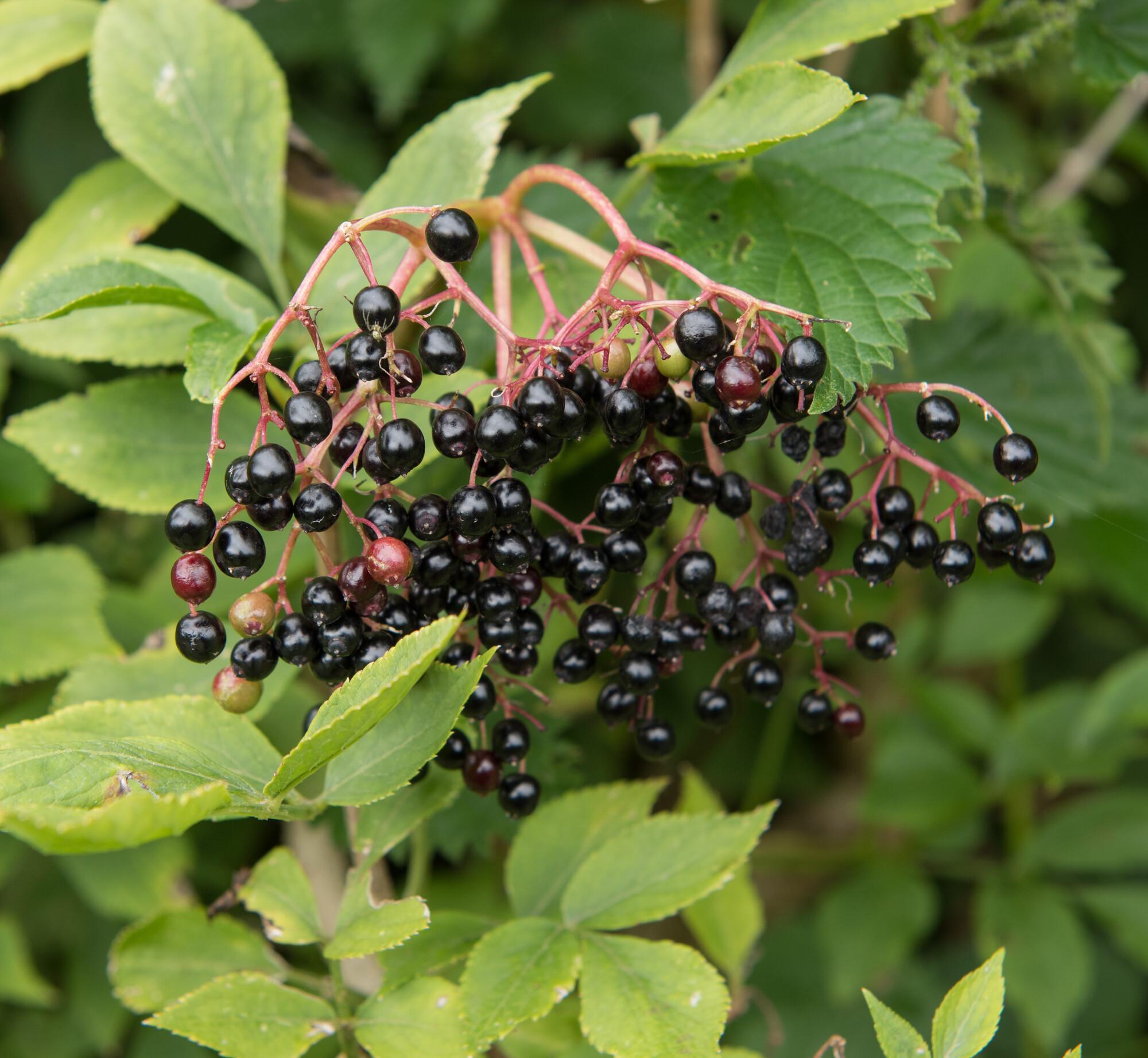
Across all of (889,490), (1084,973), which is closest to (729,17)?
(889,490)

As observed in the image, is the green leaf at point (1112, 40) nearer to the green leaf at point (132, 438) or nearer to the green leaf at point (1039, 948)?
the green leaf at point (132, 438)

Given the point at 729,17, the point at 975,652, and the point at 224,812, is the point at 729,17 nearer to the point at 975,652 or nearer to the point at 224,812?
the point at 975,652

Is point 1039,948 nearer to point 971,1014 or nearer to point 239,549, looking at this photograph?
point 971,1014

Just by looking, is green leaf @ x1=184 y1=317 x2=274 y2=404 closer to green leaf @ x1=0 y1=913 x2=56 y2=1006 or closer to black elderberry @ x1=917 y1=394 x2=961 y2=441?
black elderberry @ x1=917 y1=394 x2=961 y2=441

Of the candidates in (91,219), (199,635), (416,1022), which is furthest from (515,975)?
(91,219)

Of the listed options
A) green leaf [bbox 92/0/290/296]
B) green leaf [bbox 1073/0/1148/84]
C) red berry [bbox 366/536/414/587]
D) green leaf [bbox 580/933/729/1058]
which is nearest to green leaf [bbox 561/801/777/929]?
green leaf [bbox 580/933/729/1058]

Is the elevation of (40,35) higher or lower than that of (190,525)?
higher
